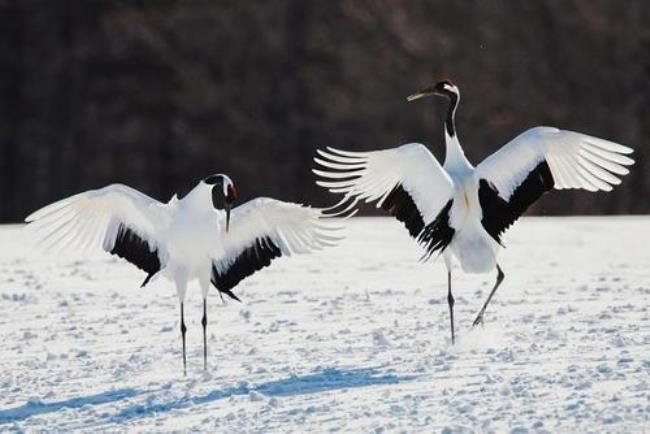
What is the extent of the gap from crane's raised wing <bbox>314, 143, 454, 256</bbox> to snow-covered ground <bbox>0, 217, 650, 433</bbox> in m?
0.70

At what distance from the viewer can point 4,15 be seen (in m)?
27.2

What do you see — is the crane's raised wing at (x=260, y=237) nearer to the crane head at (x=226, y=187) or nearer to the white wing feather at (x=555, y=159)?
the crane head at (x=226, y=187)

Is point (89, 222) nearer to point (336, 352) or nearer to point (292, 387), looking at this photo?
point (336, 352)

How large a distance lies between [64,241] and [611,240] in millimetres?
9769

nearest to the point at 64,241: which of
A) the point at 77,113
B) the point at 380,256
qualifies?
the point at 380,256

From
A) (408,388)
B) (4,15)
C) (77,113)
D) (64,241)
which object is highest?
(4,15)

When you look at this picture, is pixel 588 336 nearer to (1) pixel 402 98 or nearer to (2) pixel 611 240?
(2) pixel 611 240

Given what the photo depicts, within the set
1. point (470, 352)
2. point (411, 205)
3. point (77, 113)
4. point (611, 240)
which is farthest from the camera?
point (77, 113)

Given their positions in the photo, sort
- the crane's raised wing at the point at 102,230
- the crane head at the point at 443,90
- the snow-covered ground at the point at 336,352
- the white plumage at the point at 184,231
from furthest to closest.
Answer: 1. the crane head at the point at 443,90
2. the crane's raised wing at the point at 102,230
3. the white plumage at the point at 184,231
4. the snow-covered ground at the point at 336,352

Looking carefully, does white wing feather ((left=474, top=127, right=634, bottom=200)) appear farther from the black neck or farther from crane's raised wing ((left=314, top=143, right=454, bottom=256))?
the black neck

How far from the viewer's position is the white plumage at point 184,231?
302 inches

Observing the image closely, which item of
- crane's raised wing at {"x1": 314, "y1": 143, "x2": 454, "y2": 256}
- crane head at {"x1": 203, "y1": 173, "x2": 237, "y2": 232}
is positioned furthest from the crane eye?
crane's raised wing at {"x1": 314, "y1": 143, "x2": 454, "y2": 256}

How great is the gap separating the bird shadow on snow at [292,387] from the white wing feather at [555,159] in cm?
147

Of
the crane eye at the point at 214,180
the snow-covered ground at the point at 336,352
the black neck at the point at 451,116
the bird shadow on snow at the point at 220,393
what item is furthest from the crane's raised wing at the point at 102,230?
the black neck at the point at 451,116
